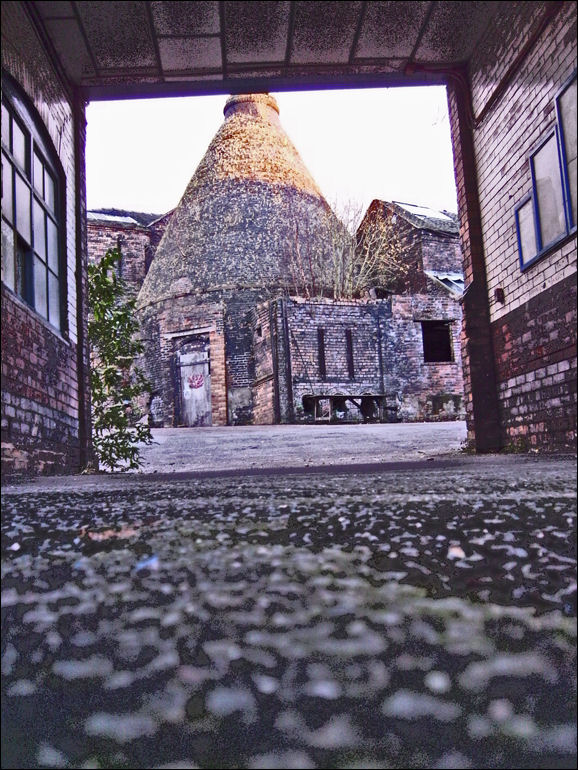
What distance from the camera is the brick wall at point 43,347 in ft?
11.2

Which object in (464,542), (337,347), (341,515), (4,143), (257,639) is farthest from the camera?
(337,347)

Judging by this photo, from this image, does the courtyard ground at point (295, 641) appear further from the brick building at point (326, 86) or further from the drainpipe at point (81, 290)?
the drainpipe at point (81, 290)

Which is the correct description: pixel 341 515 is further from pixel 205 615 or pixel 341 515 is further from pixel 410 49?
pixel 410 49

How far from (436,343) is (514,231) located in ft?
53.1

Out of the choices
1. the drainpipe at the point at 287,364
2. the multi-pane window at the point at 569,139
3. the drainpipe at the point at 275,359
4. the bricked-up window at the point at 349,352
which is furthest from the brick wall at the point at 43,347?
the bricked-up window at the point at 349,352

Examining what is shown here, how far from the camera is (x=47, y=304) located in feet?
15.0

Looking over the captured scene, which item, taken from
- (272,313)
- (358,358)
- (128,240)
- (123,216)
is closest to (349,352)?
(358,358)

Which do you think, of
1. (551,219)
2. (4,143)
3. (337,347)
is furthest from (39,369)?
(337,347)

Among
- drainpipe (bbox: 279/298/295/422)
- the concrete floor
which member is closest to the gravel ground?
the concrete floor

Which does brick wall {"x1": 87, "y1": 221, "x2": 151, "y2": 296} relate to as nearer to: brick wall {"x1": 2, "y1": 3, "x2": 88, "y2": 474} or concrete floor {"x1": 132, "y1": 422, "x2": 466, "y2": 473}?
concrete floor {"x1": 132, "y1": 422, "x2": 466, "y2": 473}

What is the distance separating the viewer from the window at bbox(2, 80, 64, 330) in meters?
3.73

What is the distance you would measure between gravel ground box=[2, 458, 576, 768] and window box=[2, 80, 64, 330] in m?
2.77

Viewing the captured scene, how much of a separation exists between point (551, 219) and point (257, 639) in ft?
13.5

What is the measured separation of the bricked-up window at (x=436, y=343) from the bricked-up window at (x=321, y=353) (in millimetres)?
3994
